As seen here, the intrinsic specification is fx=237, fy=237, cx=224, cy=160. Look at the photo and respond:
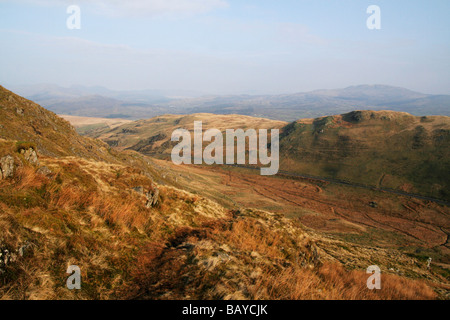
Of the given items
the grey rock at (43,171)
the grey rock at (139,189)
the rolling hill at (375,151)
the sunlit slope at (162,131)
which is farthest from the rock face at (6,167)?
the sunlit slope at (162,131)

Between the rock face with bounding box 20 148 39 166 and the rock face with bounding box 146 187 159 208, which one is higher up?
the rock face with bounding box 20 148 39 166

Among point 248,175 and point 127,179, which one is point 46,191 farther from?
point 248,175

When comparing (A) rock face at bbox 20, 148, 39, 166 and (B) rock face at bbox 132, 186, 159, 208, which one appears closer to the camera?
(A) rock face at bbox 20, 148, 39, 166

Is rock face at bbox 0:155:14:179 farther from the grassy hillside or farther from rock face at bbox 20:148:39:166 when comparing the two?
rock face at bbox 20:148:39:166

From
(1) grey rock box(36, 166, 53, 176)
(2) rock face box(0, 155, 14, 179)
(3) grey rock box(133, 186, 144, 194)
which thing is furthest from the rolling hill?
(2) rock face box(0, 155, 14, 179)

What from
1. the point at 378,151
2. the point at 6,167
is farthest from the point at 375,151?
the point at 6,167

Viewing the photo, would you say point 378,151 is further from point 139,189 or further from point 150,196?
point 139,189

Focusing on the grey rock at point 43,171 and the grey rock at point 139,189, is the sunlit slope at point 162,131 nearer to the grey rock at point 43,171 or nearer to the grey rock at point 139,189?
the grey rock at point 139,189

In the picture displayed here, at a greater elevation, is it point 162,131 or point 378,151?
point 162,131
